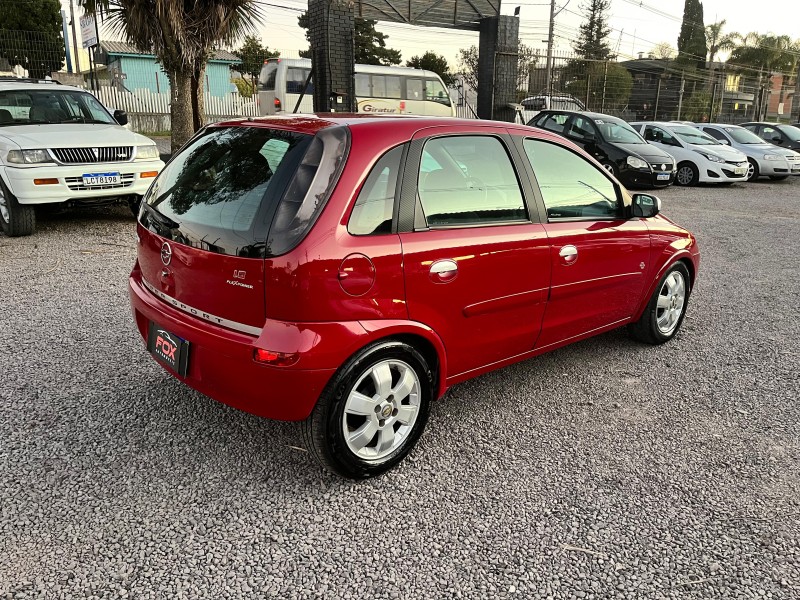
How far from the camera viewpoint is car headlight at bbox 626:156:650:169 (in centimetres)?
1384

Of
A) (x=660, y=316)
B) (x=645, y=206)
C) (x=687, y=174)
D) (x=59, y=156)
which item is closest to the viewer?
(x=645, y=206)

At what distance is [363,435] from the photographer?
275 cm

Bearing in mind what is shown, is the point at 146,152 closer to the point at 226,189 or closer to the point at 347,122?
the point at 226,189

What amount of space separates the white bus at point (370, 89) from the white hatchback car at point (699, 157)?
829cm

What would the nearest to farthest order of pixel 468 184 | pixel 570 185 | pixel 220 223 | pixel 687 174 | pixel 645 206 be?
pixel 220 223 → pixel 468 184 → pixel 570 185 → pixel 645 206 → pixel 687 174

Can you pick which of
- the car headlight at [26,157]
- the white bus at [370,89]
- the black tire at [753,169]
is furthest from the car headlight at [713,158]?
the car headlight at [26,157]

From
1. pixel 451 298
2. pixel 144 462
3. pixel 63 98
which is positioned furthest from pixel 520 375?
pixel 63 98

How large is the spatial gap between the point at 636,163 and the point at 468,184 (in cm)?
1214

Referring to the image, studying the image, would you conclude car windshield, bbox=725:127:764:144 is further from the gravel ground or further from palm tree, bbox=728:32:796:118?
palm tree, bbox=728:32:796:118

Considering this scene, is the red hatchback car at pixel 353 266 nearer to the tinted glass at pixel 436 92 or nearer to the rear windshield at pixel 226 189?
the rear windshield at pixel 226 189

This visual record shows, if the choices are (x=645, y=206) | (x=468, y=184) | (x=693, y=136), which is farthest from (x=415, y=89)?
(x=468, y=184)

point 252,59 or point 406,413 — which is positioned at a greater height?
point 252,59

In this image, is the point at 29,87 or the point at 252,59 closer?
the point at 29,87

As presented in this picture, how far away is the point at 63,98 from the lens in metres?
8.27
